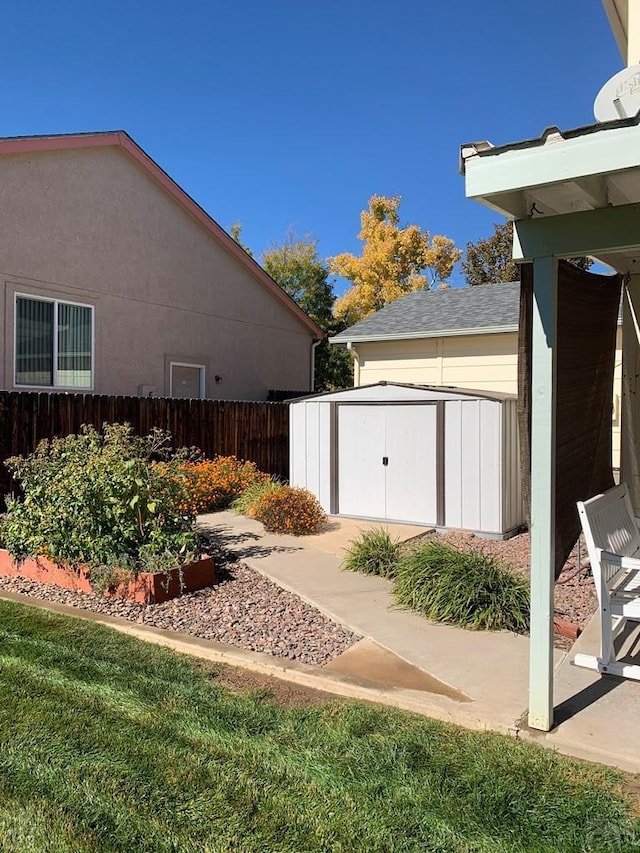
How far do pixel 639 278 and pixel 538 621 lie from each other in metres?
3.36

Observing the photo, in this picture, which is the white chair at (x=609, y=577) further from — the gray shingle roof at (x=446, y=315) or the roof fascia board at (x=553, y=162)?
the gray shingle roof at (x=446, y=315)

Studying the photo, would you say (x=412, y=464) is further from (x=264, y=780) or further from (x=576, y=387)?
(x=264, y=780)

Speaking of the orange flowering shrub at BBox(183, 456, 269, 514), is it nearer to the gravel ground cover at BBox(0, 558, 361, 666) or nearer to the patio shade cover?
the gravel ground cover at BBox(0, 558, 361, 666)

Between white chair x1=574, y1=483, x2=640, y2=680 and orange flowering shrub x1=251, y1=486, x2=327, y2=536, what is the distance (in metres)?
4.79

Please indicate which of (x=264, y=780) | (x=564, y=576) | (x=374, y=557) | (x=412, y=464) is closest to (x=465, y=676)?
(x=264, y=780)

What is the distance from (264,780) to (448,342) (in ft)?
41.4

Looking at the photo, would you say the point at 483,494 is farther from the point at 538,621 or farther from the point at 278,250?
the point at 278,250

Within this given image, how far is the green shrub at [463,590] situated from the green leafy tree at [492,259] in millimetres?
26368

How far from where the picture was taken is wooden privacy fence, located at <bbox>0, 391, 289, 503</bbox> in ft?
31.8

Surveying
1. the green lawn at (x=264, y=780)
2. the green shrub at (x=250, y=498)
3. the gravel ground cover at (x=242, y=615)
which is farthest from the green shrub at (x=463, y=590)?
the green shrub at (x=250, y=498)

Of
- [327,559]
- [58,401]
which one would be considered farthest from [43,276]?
[327,559]

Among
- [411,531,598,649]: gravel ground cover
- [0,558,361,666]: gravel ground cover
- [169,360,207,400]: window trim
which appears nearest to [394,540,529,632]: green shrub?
[411,531,598,649]: gravel ground cover

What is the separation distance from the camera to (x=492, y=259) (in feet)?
102

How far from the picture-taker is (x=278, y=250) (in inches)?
1423
